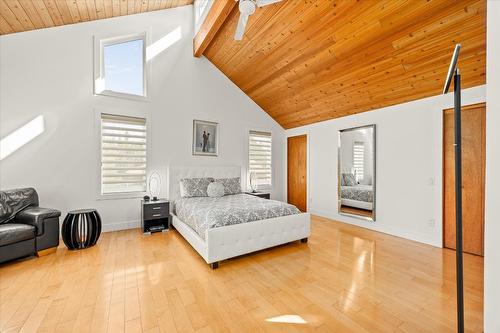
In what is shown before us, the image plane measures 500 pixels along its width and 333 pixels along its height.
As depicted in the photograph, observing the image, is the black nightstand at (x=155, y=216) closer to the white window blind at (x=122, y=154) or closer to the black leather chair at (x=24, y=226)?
the white window blind at (x=122, y=154)

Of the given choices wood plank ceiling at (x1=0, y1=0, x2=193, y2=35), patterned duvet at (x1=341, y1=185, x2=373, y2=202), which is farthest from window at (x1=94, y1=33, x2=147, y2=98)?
patterned duvet at (x1=341, y1=185, x2=373, y2=202)

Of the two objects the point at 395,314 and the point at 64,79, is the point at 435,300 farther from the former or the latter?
the point at 64,79

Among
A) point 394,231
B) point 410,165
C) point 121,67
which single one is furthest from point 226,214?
point 121,67

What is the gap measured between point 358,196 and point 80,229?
16.2 ft

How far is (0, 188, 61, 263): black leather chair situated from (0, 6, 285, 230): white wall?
19.9 inches

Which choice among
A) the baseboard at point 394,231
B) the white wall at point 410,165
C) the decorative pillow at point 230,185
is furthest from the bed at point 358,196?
the decorative pillow at point 230,185

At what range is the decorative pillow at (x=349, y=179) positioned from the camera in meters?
4.57

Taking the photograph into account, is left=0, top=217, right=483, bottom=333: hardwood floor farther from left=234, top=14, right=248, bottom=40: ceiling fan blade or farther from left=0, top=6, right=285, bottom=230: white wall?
left=234, top=14, right=248, bottom=40: ceiling fan blade

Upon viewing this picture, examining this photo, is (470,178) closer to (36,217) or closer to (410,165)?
(410,165)

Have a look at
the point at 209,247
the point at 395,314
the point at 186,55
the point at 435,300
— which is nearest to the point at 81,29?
the point at 186,55

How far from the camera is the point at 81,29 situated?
3.84m

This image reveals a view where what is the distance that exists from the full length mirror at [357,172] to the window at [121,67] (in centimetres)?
438

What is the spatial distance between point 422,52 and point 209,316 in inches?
152

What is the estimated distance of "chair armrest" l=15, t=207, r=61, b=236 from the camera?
2848 millimetres
